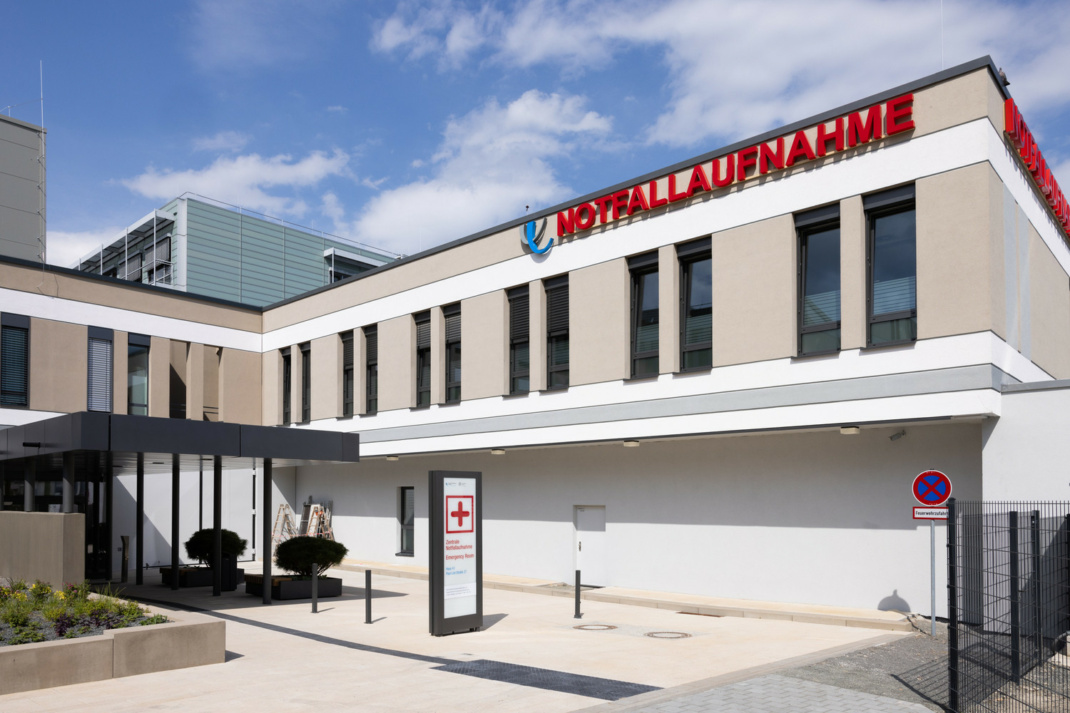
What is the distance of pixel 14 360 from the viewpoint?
1088 inches

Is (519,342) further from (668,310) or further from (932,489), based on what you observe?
(932,489)

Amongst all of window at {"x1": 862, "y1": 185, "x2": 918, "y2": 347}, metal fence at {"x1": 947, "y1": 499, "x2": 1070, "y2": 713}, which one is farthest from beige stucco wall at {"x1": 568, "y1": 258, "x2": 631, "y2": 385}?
metal fence at {"x1": 947, "y1": 499, "x2": 1070, "y2": 713}

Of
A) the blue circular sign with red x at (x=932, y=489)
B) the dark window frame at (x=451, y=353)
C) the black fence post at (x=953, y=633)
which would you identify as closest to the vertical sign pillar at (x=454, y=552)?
the blue circular sign with red x at (x=932, y=489)

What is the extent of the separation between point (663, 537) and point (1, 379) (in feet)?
65.5

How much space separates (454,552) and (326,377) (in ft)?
57.3

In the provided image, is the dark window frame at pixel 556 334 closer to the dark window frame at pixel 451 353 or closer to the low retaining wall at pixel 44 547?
the dark window frame at pixel 451 353

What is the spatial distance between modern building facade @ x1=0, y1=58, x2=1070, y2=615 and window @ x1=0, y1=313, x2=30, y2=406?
0.10 meters

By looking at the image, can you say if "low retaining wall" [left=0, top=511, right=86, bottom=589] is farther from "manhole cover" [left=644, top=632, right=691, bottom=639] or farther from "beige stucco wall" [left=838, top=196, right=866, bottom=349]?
"beige stucco wall" [left=838, top=196, right=866, bottom=349]

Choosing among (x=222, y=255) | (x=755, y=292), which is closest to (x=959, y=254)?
(x=755, y=292)

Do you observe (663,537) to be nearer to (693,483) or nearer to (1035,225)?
(693,483)

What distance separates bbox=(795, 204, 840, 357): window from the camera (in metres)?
18.3

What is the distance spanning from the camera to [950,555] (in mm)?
9508

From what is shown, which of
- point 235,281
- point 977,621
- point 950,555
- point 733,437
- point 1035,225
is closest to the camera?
point 950,555

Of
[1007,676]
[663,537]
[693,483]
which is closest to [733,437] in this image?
[693,483]
